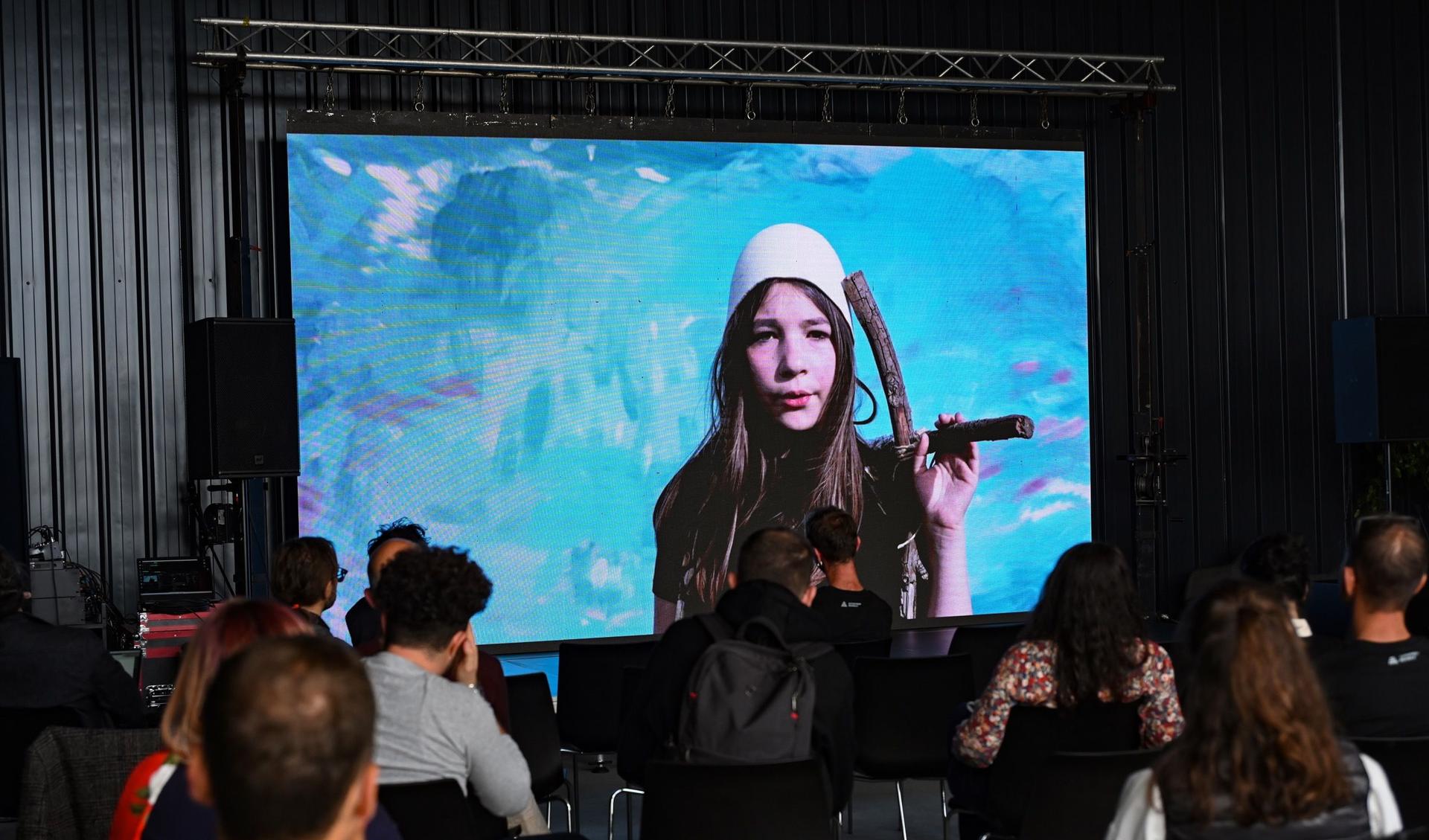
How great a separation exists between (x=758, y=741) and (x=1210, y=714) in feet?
4.44

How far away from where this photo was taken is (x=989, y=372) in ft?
27.7

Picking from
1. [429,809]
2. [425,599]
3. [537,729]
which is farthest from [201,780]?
[537,729]

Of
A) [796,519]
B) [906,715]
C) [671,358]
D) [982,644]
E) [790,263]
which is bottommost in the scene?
[906,715]

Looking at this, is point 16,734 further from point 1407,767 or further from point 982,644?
point 1407,767

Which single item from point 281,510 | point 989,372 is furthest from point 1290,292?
point 281,510

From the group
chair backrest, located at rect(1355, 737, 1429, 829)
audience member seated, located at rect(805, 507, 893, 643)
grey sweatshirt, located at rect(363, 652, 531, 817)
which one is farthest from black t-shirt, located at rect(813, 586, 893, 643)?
grey sweatshirt, located at rect(363, 652, 531, 817)

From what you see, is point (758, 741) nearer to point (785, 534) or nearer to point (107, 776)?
point (785, 534)

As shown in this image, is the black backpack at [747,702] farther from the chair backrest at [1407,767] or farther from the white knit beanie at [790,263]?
the white knit beanie at [790,263]

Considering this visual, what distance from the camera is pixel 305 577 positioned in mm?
3908

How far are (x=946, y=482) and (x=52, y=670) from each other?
5.58 meters

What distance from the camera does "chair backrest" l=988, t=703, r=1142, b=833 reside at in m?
3.17

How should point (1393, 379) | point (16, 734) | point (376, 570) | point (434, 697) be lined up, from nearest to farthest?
1. point (434, 697)
2. point (16, 734)
3. point (376, 570)
4. point (1393, 379)

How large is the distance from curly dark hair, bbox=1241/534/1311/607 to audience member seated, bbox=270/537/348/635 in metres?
2.57

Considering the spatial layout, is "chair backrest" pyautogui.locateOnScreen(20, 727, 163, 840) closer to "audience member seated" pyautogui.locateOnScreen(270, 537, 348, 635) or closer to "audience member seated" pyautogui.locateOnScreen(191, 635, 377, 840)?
"audience member seated" pyautogui.locateOnScreen(270, 537, 348, 635)
